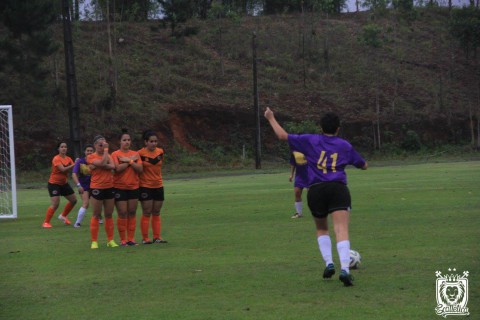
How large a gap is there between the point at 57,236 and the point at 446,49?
80.1 meters

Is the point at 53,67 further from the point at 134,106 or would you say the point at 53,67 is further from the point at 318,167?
the point at 318,167

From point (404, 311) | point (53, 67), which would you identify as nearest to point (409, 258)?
point (404, 311)

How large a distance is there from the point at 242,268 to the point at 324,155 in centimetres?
248

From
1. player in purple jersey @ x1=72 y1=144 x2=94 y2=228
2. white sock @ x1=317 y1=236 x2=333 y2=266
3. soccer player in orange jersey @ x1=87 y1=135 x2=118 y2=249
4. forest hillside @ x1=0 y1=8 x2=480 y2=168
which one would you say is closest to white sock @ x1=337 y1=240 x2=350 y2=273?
white sock @ x1=317 y1=236 x2=333 y2=266

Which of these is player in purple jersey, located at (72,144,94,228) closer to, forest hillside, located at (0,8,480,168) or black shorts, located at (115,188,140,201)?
black shorts, located at (115,188,140,201)

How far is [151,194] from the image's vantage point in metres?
16.0

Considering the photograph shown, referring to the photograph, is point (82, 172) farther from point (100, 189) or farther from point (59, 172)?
point (100, 189)

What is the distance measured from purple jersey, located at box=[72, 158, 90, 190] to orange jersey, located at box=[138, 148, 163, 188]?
15.5ft

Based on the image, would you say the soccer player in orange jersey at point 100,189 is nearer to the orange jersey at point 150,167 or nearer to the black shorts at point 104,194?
the black shorts at point 104,194

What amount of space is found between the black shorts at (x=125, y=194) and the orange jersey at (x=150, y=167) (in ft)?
0.70

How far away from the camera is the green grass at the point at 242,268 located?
9.34 meters

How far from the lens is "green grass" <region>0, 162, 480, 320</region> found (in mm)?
9336

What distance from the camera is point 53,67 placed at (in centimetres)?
7150

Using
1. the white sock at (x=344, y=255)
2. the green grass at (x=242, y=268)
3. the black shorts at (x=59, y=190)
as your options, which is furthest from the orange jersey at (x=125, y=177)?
the black shorts at (x=59, y=190)
